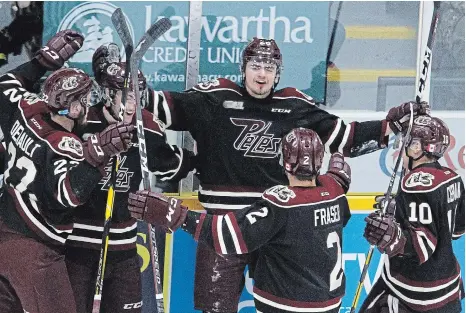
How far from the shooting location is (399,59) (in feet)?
14.0

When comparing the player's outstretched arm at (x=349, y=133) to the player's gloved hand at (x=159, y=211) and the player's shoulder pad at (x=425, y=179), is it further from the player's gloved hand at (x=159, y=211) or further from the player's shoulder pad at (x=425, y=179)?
the player's gloved hand at (x=159, y=211)

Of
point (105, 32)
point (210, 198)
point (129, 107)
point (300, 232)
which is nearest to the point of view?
point (300, 232)

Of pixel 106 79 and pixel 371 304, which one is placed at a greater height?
pixel 106 79

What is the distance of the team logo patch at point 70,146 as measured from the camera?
3160 mm

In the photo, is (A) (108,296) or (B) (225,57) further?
(B) (225,57)

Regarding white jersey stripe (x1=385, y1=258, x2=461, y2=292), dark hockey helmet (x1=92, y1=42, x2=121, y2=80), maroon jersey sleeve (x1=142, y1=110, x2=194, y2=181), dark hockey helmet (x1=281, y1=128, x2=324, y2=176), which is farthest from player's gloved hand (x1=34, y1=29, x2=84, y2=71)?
white jersey stripe (x1=385, y1=258, x2=461, y2=292)

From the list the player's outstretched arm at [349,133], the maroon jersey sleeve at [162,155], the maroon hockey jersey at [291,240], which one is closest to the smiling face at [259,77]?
the player's outstretched arm at [349,133]

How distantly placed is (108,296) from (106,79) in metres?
0.84

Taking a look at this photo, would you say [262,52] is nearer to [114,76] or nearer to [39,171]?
[114,76]

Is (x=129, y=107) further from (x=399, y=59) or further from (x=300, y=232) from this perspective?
(x=399, y=59)

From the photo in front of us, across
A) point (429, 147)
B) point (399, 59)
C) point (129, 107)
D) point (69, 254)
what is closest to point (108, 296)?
point (69, 254)

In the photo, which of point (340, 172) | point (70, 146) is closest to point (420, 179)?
point (340, 172)

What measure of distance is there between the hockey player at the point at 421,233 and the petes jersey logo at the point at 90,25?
4.87 feet

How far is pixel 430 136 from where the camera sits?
347 centimetres
